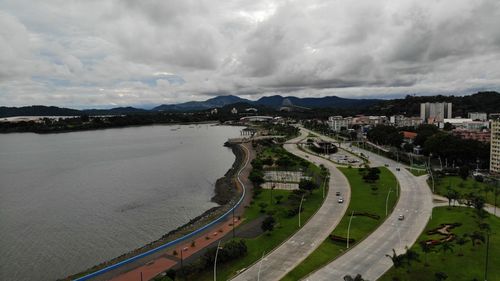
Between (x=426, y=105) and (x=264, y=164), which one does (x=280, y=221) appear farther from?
(x=426, y=105)

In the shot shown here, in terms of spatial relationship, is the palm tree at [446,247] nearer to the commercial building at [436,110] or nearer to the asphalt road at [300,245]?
the asphalt road at [300,245]

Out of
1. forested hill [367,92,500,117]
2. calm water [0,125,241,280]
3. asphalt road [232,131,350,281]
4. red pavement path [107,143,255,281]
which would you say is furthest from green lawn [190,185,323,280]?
forested hill [367,92,500,117]

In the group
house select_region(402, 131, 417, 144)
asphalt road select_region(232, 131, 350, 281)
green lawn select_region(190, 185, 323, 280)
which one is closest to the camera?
asphalt road select_region(232, 131, 350, 281)

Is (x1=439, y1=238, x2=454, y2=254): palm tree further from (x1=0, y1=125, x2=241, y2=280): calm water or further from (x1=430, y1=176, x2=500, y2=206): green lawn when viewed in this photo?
(x1=0, y1=125, x2=241, y2=280): calm water

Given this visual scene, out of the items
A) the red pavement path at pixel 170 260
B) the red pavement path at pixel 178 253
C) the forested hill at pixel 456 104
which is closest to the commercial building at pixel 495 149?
the red pavement path at pixel 178 253

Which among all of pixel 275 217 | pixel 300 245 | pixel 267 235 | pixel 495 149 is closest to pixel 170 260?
pixel 267 235

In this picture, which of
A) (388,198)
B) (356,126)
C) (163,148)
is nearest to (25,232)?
(388,198)
